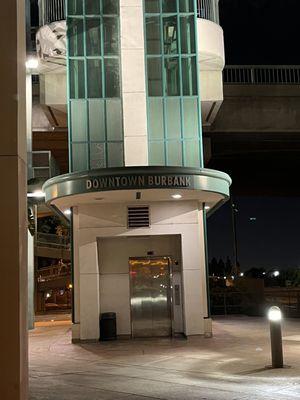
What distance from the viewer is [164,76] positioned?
1892 centimetres

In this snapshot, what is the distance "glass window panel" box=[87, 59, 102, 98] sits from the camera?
18.8 meters

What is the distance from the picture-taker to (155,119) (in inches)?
734

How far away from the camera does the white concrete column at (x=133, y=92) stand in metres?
18.5

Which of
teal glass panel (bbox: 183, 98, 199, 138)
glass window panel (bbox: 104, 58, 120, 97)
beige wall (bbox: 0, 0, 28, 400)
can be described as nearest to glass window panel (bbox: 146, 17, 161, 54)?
glass window panel (bbox: 104, 58, 120, 97)

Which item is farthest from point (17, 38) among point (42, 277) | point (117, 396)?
point (42, 277)

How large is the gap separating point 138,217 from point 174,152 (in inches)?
93.1

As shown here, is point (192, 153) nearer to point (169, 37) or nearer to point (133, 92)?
point (133, 92)

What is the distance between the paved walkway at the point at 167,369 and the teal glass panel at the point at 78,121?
625cm

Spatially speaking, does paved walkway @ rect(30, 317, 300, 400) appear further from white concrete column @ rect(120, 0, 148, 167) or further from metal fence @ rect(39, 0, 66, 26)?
metal fence @ rect(39, 0, 66, 26)

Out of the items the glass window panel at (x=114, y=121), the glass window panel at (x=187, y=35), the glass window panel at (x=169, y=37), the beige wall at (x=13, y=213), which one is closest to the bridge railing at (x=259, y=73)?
the glass window panel at (x=187, y=35)

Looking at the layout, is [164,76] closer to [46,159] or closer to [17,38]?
[46,159]

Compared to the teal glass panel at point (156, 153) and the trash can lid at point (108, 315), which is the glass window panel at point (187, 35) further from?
the trash can lid at point (108, 315)

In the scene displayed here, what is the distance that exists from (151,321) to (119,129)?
602 centimetres

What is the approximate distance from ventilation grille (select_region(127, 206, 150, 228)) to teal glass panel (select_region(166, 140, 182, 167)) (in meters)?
1.72
